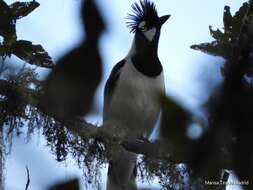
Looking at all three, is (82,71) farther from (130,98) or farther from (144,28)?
(144,28)

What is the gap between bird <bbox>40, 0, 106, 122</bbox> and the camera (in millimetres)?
331

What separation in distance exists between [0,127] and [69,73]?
3.97 ft

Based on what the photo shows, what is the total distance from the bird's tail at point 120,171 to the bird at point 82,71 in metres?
1.55

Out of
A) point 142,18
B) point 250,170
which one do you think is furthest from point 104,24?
point 142,18

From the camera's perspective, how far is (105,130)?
2.05 m

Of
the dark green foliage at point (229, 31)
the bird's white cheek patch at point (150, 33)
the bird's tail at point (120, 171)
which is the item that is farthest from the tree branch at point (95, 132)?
the bird's white cheek patch at point (150, 33)

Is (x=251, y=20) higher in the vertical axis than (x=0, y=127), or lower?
higher

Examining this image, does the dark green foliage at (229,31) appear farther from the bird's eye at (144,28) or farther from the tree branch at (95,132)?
the bird's eye at (144,28)

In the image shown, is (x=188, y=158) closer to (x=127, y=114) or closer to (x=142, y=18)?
(x=127, y=114)

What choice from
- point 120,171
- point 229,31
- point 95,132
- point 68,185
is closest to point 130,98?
point 120,171

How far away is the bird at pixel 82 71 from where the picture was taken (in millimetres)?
331

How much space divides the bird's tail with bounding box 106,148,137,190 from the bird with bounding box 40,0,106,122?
5.07 feet

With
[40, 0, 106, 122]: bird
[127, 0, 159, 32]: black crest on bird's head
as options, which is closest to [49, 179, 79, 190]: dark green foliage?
[40, 0, 106, 122]: bird

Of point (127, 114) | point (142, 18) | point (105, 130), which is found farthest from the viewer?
point (142, 18)
